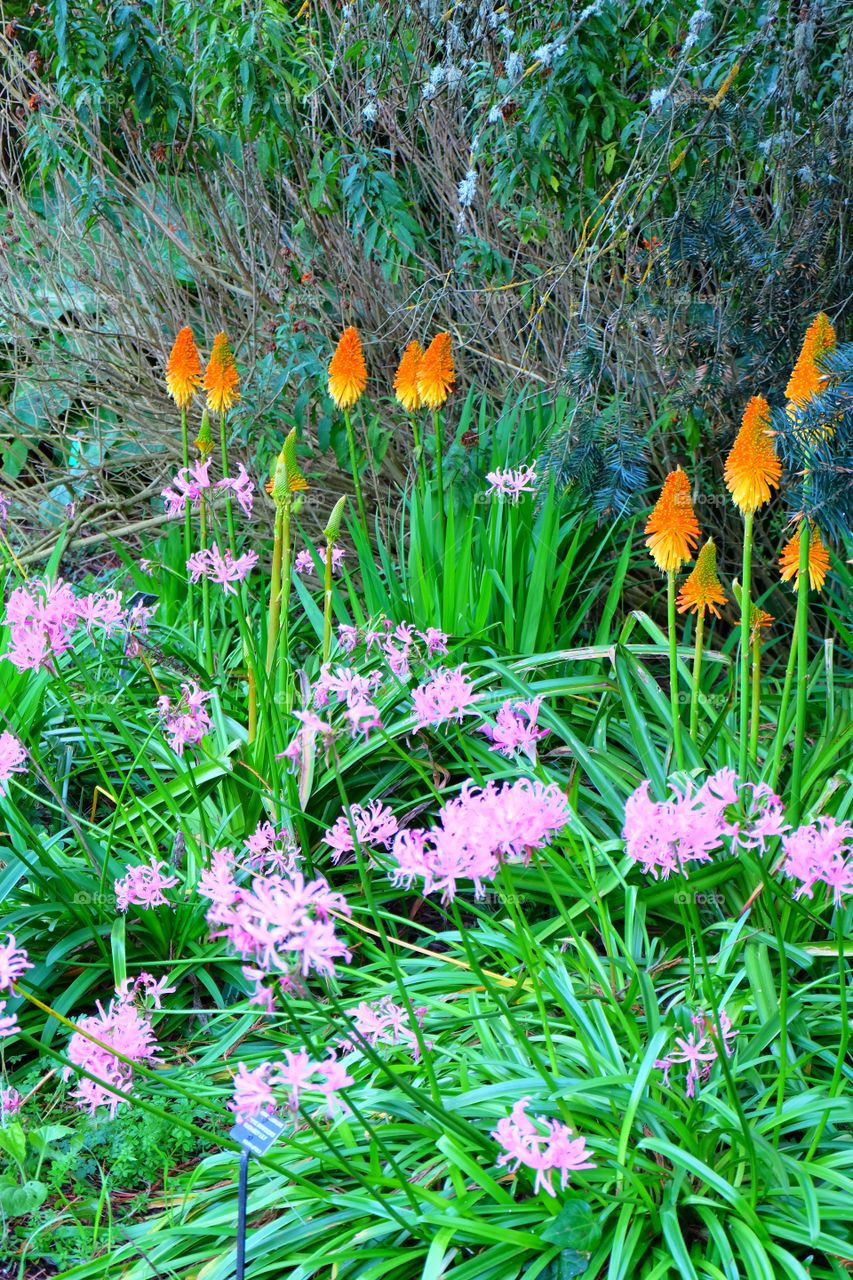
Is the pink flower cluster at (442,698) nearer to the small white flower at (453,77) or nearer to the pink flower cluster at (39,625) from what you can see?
the pink flower cluster at (39,625)

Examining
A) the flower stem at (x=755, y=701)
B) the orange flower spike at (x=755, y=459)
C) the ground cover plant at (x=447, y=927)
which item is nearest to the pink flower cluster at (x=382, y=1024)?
the ground cover plant at (x=447, y=927)

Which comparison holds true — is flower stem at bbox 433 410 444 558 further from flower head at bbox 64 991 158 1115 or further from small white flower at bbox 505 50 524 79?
flower head at bbox 64 991 158 1115

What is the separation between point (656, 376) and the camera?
13.9 feet

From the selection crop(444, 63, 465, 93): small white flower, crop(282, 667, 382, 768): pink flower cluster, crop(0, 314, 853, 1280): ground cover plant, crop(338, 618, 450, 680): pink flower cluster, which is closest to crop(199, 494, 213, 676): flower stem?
crop(0, 314, 853, 1280): ground cover plant

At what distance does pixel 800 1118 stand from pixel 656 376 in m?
2.85

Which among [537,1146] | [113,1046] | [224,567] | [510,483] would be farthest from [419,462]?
[537,1146]

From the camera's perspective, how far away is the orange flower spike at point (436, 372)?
10.6ft

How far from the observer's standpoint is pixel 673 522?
2.43 m

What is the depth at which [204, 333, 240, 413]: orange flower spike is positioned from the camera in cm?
316

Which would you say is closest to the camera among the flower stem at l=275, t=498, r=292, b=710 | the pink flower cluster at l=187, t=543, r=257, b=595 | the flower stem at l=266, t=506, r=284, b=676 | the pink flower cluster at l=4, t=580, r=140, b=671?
the pink flower cluster at l=4, t=580, r=140, b=671

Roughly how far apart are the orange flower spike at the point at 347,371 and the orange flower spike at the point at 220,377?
10.7 inches

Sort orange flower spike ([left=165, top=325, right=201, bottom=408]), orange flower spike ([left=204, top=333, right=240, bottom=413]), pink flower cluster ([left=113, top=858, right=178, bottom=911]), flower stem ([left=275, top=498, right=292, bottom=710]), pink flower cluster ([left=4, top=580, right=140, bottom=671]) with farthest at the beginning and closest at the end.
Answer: orange flower spike ([left=165, top=325, right=201, bottom=408]) → orange flower spike ([left=204, top=333, right=240, bottom=413]) → flower stem ([left=275, top=498, right=292, bottom=710]) → pink flower cluster ([left=113, top=858, right=178, bottom=911]) → pink flower cluster ([left=4, top=580, right=140, bottom=671])

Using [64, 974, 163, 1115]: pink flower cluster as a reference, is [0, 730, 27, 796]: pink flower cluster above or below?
above

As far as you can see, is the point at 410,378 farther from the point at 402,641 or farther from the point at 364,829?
the point at 364,829
